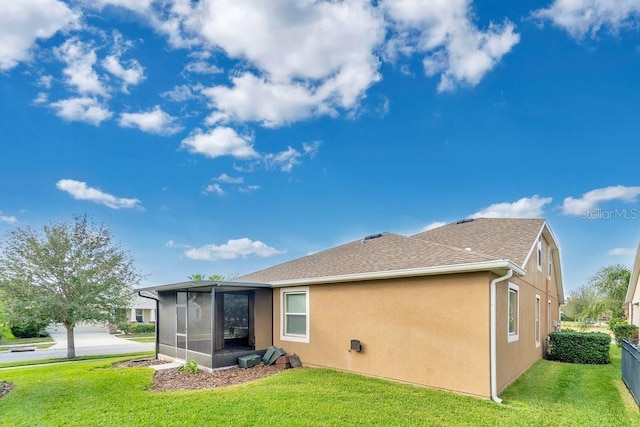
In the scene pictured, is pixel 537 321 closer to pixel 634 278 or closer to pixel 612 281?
pixel 634 278

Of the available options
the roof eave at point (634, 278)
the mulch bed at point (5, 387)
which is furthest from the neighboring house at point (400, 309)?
the roof eave at point (634, 278)

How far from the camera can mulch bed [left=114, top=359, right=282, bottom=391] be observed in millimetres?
8531

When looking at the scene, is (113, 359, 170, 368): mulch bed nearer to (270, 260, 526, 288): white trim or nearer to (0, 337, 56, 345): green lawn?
(270, 260, 526, 288): white trim

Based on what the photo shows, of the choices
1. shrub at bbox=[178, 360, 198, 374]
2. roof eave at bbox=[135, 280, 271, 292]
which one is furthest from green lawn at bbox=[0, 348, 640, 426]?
roof eave at bbox=[135, 280, 271, 292]

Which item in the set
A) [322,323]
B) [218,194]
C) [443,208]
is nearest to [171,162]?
[218,194]

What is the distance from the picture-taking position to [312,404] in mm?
6492

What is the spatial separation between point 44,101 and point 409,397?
13519 millimetres

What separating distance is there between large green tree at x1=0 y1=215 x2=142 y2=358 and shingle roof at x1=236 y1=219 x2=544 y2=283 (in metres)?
7.02

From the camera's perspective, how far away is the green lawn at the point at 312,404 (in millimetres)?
5922

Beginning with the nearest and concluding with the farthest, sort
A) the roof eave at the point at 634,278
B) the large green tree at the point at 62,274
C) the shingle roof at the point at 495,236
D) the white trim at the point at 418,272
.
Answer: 1. the white trim at the point at 418,272
2. the shingle roof at the point at 495,236
3. the large green tree at the point at 62,274
4. the roof eave at the point at 634,278

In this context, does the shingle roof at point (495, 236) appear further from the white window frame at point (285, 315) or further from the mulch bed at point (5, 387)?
the mulch bed at point (5, 387)

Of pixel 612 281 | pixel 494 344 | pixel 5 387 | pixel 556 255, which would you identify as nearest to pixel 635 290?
pixel 556 255

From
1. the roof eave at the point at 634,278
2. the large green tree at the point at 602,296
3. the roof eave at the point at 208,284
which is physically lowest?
the large green tree at the point at 602,296

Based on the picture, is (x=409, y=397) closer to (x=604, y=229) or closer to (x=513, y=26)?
(x=513, y=26)
